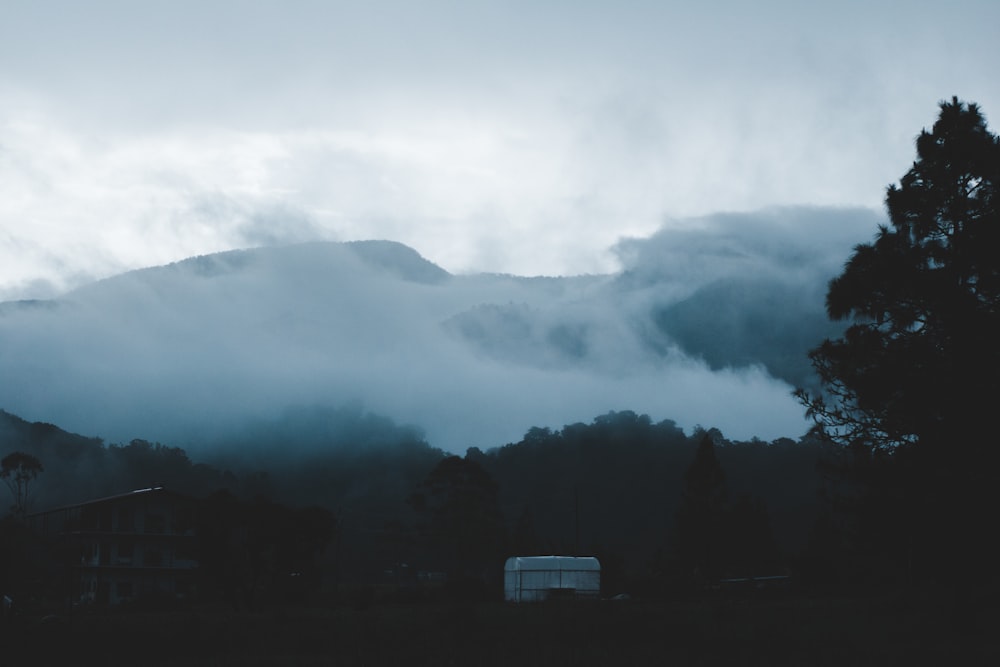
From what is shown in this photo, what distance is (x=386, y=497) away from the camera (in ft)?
575

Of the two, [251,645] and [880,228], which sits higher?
[880,228]

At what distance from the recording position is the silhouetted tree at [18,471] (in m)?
109

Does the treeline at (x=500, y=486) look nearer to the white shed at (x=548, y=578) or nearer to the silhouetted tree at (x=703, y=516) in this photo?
the silhouetted tree at (x=703, y=516)

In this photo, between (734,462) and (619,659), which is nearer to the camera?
(619,659)

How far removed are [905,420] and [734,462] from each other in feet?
462

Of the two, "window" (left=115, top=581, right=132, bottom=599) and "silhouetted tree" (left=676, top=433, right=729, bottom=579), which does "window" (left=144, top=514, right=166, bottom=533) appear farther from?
"silhouetted tree" (left=676, top=433, right=729, bottom=579)

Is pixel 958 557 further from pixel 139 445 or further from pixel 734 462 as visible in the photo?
pixel 139 445

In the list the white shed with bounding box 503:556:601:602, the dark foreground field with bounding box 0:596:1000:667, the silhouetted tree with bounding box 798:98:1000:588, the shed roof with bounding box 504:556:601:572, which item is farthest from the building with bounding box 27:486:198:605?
the silhouetted tree with bounding box 798:98:1000:588

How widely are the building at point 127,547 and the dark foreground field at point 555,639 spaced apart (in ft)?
147

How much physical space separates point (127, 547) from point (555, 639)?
2440 inches

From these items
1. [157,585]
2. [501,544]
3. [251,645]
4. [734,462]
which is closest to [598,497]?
[734,462]

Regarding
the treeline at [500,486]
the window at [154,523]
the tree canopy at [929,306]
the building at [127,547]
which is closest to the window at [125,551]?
the building at [127,547]

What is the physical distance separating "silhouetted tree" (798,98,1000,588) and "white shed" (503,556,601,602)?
41.3 metres

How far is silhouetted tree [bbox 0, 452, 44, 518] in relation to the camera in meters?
109
